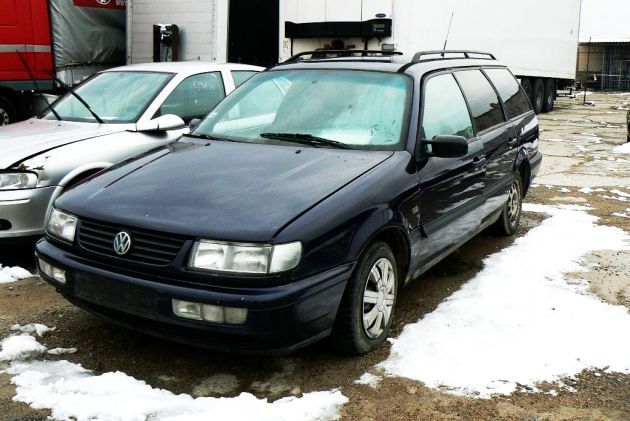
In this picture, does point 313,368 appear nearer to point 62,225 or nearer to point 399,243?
point 399,243

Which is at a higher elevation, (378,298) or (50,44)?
(50,44)

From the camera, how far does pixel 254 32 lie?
40.6 ft

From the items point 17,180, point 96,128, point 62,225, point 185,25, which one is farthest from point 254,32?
point 62,225

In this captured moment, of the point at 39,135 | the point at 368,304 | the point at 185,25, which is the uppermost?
the point at 185,25

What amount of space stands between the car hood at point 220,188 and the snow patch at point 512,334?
0.99 meters

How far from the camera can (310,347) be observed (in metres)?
3.83

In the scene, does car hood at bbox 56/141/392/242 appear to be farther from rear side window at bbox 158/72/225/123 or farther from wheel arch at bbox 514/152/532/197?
wheel arch at bbox 514/152/532/197

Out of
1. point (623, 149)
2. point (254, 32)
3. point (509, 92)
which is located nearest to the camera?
point (509, 92)

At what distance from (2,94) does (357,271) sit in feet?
29.6

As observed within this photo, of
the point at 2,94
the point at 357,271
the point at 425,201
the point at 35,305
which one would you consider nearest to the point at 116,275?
the point at 357,271

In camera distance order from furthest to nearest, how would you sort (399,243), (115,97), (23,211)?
1. (115,97)
2. (23,211)
3. (399,243)

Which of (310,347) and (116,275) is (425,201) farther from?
(116,275)

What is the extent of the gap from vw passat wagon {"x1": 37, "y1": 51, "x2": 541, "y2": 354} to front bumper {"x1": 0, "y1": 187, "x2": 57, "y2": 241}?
45.9 inches

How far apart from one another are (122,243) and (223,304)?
0.61 metres
